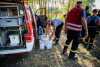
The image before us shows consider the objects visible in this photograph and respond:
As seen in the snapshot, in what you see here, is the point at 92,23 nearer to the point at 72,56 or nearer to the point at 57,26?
the point at 57,26

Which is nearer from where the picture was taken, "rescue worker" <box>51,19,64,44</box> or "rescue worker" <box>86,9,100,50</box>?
"rescue worker" <box>86,9,100,50</box>

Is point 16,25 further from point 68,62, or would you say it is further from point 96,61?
point 96,61

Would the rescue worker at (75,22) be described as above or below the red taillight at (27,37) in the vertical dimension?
above

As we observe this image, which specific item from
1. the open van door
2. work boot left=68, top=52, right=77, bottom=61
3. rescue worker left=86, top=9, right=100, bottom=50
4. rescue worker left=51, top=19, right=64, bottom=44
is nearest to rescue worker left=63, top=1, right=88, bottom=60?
work boot left=68, top=52, right=77, bottom=61

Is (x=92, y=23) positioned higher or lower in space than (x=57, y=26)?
higher

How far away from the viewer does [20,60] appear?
24.7ft

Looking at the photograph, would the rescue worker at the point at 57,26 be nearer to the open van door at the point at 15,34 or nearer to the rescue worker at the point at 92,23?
the rescue worker at the point at 92,23

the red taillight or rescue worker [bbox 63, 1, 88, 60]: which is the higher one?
rescue worker [bbox 63, 1, 88, 60]

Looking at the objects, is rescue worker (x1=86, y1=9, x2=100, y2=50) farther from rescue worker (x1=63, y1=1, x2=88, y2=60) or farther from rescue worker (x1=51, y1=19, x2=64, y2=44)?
rescue worker (x1=63, y1=1, x2=88, y2=60)

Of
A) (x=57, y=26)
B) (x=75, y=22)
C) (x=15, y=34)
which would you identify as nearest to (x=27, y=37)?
(x=15, y=34)

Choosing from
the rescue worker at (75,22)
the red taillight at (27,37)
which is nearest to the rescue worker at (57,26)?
the rescue worker at (75,22)

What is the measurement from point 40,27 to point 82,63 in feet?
8.79

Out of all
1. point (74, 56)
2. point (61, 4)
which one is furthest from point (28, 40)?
point (61, 4)

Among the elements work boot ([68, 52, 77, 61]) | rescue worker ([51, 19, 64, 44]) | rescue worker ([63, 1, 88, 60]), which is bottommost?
work boot ([68, 52, 77, 61])
